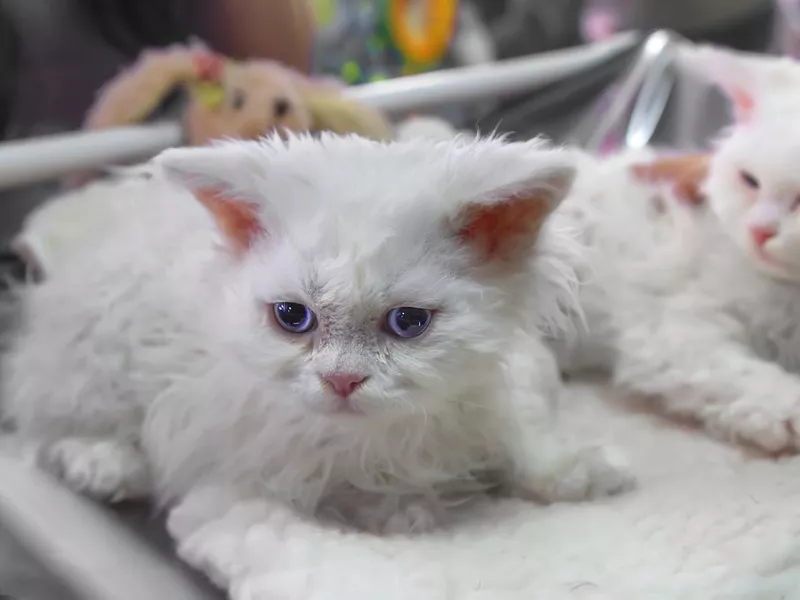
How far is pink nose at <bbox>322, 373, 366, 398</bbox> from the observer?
0.57 m

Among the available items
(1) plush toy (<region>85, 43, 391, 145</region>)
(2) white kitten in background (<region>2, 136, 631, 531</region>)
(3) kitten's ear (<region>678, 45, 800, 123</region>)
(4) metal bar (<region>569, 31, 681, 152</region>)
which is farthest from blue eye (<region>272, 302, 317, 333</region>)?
(4) metal bar (<region>569, 31, 681, 152</region>)

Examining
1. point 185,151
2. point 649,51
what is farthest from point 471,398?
point 649,51

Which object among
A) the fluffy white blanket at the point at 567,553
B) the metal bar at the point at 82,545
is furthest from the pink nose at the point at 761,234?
the metal bar at the point at 82,545

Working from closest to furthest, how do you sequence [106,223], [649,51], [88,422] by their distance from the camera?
[88,422] → [106,223] → [649,51]

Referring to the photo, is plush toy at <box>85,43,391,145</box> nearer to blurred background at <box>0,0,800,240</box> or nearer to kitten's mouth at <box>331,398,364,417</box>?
blurred background at <box>0,0,800,240</box>

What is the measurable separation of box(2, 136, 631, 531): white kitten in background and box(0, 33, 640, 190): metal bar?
0.11m

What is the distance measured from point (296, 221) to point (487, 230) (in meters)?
0.15

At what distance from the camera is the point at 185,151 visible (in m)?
0.62

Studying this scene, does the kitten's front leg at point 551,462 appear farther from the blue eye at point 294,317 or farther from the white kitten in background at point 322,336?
the blue eye at point 294,317

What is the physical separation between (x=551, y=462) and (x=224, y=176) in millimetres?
371

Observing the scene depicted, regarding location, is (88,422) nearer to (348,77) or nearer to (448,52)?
(348,77)

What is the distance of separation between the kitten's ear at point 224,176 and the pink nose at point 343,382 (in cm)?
14

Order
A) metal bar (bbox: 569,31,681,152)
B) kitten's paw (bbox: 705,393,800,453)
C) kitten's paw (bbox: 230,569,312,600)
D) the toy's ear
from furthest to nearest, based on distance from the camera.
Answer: metal bar (bbox: 569,31,681,152) < the toy's ear < kitten's paw (bbox: 705,393,800,453) < kitten's paw (bbox: 230,569,312,600)

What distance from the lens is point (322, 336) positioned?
0.59 m
